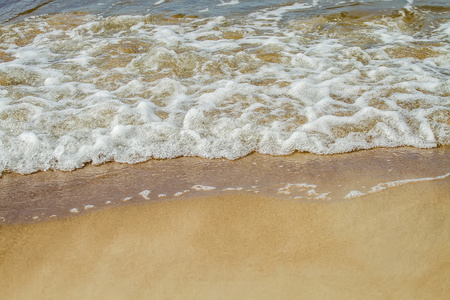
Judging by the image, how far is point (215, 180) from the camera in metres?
2.89

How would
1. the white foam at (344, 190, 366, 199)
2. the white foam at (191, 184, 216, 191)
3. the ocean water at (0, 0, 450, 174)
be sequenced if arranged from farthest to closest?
the ocean water at (0, 0, 450, 174), the white foam at (191, 184, 216, 191), the white foam at (344, 190, 366, 199)

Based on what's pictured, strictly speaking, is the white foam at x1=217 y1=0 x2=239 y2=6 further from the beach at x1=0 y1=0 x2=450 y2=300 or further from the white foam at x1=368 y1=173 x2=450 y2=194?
the white foam at x1=368 y1=173 x2=450 y2=194

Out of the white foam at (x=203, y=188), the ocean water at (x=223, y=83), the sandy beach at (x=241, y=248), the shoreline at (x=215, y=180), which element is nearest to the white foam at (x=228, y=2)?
the ocean water at (x=223, y=83)

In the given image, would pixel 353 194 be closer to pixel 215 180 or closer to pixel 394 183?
pixel 394 183

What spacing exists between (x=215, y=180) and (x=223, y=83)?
6.15 feet

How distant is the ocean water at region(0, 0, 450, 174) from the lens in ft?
10.9

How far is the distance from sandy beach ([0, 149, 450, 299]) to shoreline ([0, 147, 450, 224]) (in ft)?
0.20

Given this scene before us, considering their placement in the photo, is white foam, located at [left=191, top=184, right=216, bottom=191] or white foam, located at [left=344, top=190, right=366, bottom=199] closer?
white foam, located at [left=344, top=190, right=366, bottom=199]

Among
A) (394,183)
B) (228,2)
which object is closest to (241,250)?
(394,183)

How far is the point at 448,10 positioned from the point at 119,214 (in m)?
7.38

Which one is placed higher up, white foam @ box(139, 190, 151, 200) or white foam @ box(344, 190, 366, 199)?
white foam @ box(139, 190, 151, 200)

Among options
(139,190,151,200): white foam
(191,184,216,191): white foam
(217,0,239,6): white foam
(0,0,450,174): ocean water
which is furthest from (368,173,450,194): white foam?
(217,0,239,6): white foam

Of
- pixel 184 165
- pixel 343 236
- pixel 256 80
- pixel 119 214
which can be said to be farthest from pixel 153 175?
pixel 256 80

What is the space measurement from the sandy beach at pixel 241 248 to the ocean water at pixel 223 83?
2.31 ft
